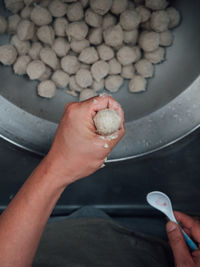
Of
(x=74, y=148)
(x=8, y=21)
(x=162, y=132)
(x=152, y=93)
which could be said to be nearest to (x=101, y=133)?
(x=74, y=148)

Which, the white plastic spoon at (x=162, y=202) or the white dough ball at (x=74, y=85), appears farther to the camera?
the white dough ball at (x=74, y=85)

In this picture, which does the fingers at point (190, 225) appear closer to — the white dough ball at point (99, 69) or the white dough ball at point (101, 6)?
the white dough ball at point (99, 69)

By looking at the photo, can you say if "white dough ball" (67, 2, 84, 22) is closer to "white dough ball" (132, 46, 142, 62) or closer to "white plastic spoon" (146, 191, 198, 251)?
"white dough ball" (132, 46, 142, 62)

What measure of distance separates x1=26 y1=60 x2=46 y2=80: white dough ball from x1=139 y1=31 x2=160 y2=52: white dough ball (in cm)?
29

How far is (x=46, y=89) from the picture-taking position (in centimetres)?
85

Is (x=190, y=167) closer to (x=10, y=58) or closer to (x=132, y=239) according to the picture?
(x=132, y=239)

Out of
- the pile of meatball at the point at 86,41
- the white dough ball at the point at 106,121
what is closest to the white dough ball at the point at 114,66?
the pile of meatball at the point at 86,41

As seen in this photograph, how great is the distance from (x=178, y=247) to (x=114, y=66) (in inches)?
19.9

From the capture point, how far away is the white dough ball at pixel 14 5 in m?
0.85

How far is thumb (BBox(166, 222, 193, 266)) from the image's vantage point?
61cm

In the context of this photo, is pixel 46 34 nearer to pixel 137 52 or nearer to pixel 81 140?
pixel 137 52

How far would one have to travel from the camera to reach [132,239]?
822 mm

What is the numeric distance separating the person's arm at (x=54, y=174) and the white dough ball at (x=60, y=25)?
0.44 meters

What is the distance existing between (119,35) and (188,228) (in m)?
0.51
